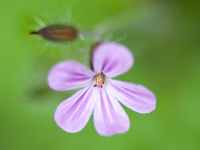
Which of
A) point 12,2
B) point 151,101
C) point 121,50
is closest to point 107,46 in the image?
point 121,50

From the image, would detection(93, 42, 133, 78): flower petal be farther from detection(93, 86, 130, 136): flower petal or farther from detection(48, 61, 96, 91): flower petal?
detection(93, 86, 130, 136): flower petal

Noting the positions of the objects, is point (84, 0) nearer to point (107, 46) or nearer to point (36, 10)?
point (36, 10)

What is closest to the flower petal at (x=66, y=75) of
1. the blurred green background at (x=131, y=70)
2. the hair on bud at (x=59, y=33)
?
the hair on bud at (x=59, y=33)

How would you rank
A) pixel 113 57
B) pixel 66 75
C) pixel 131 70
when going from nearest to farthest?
pixel 113 57
pixel 66 75
pixel 131 70

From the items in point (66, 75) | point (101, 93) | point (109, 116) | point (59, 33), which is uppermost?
point (59, 33)

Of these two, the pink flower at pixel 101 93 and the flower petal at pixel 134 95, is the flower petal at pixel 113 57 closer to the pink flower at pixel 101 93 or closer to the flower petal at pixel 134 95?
the pink flower at pixel 101 93

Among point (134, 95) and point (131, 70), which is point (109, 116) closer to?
point (134, 95)

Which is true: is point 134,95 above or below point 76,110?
above

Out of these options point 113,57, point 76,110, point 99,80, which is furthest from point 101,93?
point 113,57
